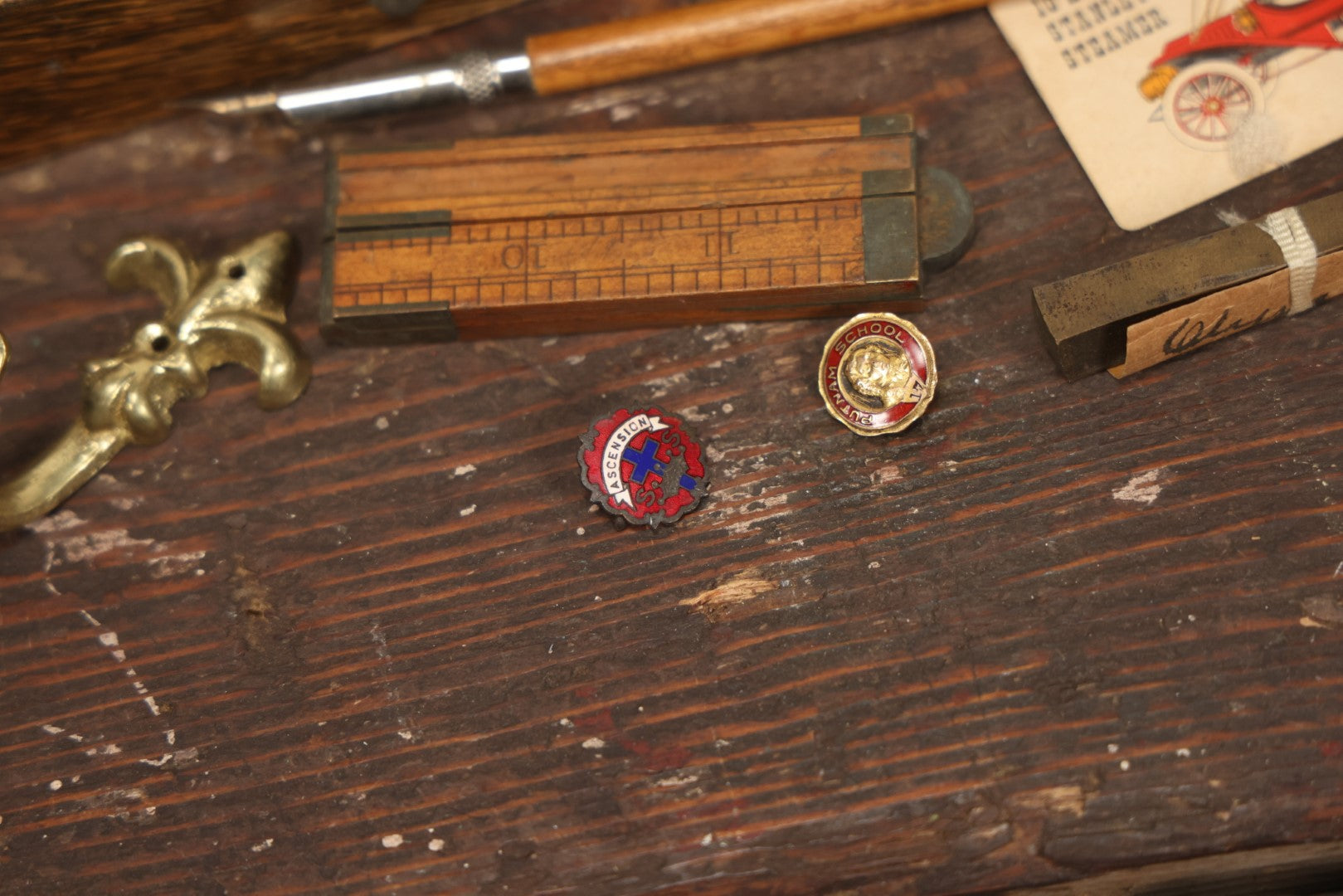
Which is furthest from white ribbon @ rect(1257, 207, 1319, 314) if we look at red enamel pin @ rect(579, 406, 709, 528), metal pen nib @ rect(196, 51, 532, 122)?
metal pen nib @ rect(196, 51, 532, 122)

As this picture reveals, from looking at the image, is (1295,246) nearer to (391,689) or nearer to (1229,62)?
(1229,62)

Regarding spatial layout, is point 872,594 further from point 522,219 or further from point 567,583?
point 522,219

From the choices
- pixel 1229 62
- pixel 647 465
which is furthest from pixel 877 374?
pixel 1229 62

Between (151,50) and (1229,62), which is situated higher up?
(151,50)

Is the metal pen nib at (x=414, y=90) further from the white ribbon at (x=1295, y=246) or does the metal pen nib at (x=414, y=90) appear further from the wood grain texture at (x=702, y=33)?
the white ribbon at (x=1295, y=246)

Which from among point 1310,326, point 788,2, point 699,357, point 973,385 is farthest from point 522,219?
point 1310,326

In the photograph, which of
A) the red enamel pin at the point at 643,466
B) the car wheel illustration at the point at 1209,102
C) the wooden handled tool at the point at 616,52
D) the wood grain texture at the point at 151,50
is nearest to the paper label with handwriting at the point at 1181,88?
the car wheel illustration at the point at 1209,102

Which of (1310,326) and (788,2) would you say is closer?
(1310,326)
